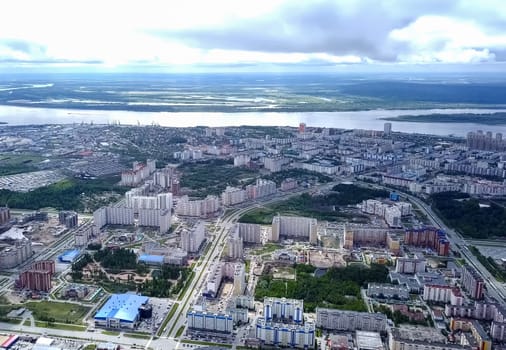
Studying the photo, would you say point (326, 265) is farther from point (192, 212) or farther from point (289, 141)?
point (289, 141)

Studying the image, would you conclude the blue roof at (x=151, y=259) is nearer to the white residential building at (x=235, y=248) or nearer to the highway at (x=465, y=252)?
the white residential building at (x=235, y=248)

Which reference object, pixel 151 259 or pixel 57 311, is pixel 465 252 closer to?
pixel 151 259

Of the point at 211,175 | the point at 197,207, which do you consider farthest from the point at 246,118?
the point at 197,207

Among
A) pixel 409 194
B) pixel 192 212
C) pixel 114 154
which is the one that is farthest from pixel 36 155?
pixel 409 194

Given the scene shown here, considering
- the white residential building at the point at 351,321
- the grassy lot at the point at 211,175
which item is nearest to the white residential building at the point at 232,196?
the grassy lot at the point at 211,175

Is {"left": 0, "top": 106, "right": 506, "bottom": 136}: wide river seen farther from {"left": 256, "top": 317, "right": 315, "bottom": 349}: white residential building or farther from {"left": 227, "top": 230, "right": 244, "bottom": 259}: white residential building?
{"left": 256, "top": 317, "right": 315, "bottom": 349}: white residential building

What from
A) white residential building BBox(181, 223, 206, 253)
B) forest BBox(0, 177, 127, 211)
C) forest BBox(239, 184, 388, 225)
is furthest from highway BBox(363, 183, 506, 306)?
forest BBox(0, 177, 127, 211)
